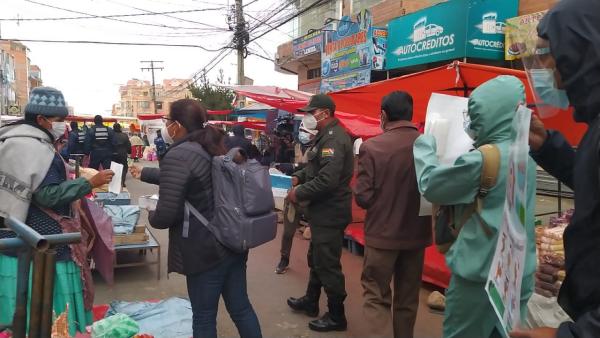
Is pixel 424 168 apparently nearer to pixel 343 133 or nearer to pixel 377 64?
pixel 343 133

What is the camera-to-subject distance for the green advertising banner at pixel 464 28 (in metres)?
8.93

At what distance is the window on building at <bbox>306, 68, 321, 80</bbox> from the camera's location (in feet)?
57.1

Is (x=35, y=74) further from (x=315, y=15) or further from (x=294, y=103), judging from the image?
(x=294, y=103)

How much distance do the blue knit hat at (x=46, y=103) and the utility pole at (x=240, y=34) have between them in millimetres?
15752

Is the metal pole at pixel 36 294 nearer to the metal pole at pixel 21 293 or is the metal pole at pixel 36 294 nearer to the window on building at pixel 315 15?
the metal pole at pixel 21 293

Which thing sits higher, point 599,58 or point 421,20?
point 421,20

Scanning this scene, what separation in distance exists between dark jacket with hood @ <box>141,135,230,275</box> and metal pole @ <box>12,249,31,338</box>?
107 cm

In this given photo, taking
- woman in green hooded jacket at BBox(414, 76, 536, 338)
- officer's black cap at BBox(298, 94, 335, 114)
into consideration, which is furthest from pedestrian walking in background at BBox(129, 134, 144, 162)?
woman in green hooded jacket at BBox(414, 76, 536, 338)

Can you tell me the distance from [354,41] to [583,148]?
12.0 m

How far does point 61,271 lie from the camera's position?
2643mm

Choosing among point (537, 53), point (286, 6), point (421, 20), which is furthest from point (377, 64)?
point (537, 53)

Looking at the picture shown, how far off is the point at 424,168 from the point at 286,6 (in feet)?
42.2

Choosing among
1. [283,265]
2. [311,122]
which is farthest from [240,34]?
[311,122]

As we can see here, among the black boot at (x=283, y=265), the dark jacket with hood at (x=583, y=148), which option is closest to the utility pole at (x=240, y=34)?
the black boot at (x=283, y=265)
